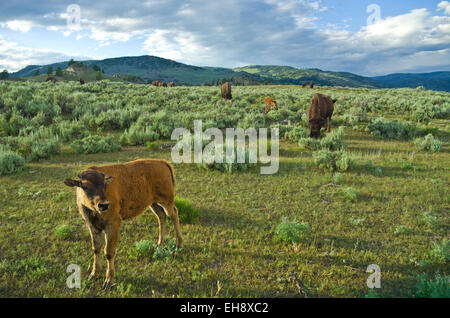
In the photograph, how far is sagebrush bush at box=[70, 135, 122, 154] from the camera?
10.1m

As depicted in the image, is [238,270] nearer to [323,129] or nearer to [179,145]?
[179,145]

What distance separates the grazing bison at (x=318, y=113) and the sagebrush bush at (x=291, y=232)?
8.78 m

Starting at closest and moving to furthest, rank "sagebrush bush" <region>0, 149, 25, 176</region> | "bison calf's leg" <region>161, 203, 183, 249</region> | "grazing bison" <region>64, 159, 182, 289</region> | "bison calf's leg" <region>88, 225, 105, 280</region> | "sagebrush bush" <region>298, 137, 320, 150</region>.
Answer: "grazing bison" <region>64, 159, 182, 289</region> → "bison calf's leg" <region>88, 225, 105, 280</region> → "bison calf's leg" <region>161, 203, 183, 249</region> → "sagebrush bush" <region>0, 149, 25, 176</region> → "sagebrush bush" <region>298, 137, 320, 150</region>

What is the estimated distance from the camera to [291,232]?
4727 mm

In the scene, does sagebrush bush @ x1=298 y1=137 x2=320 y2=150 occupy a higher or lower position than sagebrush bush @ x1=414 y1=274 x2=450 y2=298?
higher

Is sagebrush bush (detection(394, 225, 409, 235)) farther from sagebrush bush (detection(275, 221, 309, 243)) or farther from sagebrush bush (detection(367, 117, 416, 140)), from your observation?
sagebrush bush (detection(367, 117, 416, 140))

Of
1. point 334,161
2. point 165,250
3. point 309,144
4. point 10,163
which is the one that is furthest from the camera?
point 309,144

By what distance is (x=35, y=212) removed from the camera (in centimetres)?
560

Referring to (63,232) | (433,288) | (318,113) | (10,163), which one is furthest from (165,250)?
(318,113)

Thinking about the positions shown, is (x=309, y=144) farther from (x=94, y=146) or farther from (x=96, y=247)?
(x=96, y=247)

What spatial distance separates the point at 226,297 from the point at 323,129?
13497mm

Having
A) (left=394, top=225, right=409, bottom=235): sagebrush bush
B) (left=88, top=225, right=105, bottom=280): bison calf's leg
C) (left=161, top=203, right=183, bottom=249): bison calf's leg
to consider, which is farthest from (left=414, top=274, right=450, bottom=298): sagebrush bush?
(left=88, top=225, right=105, bottom=280): bison calf's leg

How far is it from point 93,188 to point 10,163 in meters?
6.94

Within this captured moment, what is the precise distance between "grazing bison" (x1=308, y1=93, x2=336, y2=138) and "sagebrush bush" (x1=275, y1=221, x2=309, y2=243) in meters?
8.78
